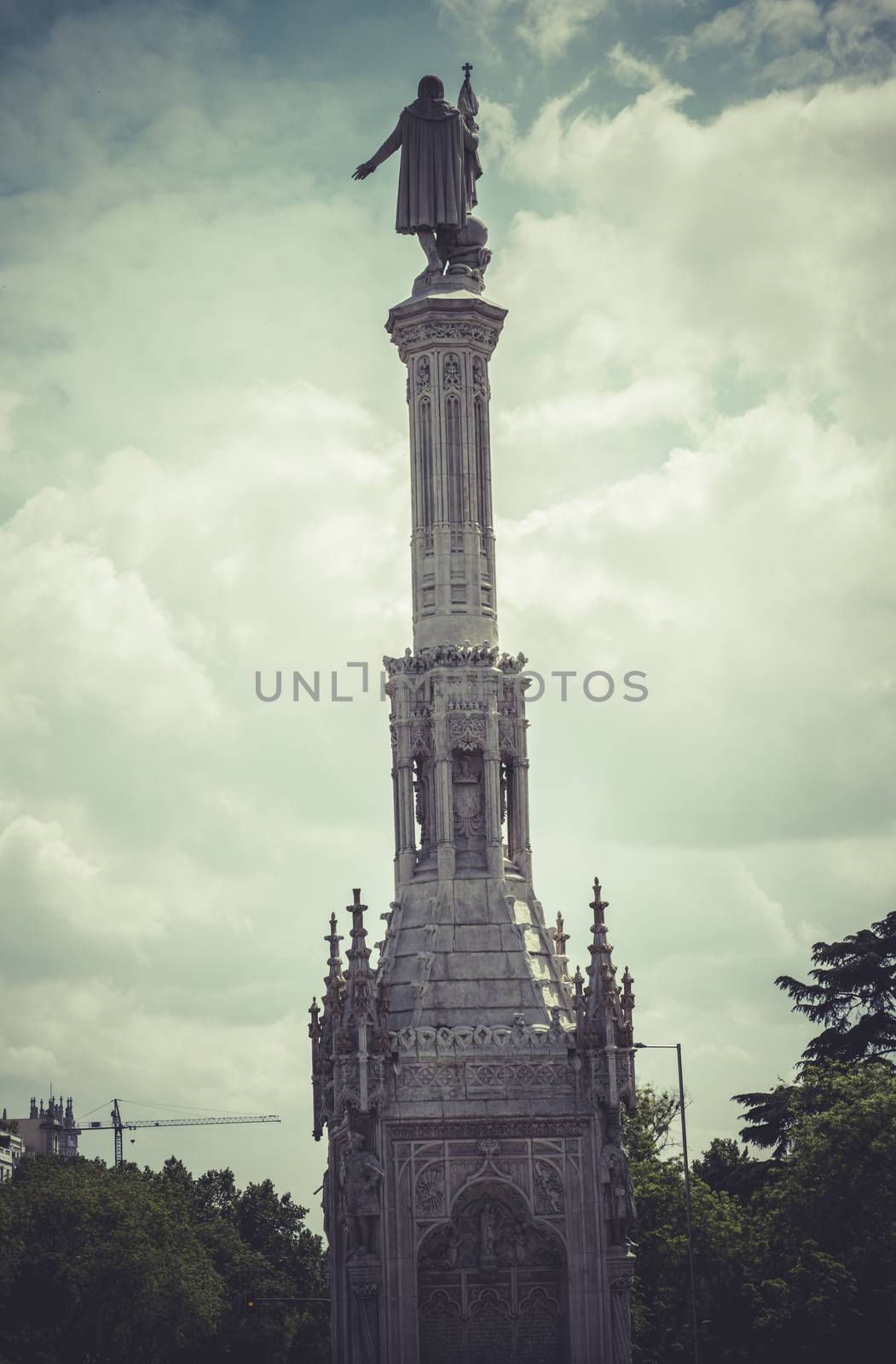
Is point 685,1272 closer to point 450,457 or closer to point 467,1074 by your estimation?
point 467,1074

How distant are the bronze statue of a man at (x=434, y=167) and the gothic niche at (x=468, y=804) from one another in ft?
46.2

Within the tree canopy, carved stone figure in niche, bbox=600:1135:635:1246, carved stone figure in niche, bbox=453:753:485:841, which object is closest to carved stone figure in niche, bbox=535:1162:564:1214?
carved stone figure in niche, bbox=600:1135:635:1246

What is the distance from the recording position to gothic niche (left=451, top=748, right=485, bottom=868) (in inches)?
2366

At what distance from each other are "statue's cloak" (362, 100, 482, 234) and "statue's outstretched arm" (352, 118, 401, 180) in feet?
0.84

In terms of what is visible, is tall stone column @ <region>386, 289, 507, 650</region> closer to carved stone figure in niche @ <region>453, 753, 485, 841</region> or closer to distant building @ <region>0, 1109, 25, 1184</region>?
carved stone figure in niche @ <region>453, 753, 485, 841</region>

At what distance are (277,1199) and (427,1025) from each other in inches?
2192

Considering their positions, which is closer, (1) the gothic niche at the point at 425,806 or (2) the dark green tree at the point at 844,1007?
(1) the gothic niche at the point at 425,806

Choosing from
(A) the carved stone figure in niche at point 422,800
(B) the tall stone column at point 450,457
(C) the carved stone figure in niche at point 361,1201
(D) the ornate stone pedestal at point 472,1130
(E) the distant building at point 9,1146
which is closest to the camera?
(C) the carved stone figure in niche at point 361,1201

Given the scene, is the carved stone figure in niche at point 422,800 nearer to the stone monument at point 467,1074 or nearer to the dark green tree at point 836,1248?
the stone monument at point 467,1074

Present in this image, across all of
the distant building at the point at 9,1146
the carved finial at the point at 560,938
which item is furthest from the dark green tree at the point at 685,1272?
the distant building at the point at 9,1146

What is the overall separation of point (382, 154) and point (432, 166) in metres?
2.40

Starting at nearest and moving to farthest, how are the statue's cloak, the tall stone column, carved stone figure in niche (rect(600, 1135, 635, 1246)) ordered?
carved stone figure in niche (rect(600, 1135, 635, 1246)) → the tall stone column → the statue's cloak

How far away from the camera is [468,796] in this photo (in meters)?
60.6

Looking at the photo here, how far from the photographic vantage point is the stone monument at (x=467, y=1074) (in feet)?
181
